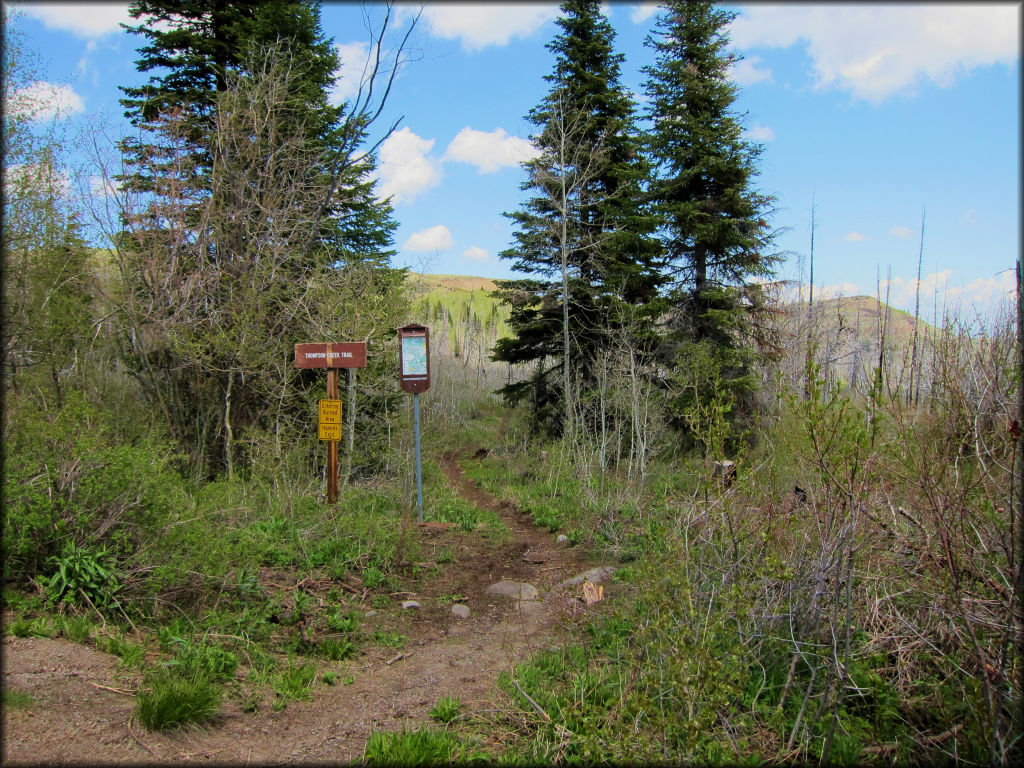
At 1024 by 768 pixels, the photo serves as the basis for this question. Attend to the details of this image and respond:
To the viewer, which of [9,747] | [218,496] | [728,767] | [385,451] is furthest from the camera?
[385,451]

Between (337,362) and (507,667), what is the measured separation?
528cm

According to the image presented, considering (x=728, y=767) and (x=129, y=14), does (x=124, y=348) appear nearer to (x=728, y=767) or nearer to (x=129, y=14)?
(x=129, y=14)

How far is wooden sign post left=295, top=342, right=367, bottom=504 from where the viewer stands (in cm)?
842

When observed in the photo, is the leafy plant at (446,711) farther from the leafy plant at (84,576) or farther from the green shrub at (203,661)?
the leafy plant at (84,576)

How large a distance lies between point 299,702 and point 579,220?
15.5m

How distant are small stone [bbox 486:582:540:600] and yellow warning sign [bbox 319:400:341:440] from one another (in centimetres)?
315

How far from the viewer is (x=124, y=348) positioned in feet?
36.8

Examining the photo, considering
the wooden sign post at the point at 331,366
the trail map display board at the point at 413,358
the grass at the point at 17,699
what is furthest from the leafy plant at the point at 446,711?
the trail map display board at the point at 413,358

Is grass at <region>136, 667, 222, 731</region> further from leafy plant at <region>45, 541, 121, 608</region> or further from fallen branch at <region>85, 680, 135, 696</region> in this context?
leafy plant at <region>45, 541, 121, 608</region>

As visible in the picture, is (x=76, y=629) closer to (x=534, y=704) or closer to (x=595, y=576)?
(x=534, y=704)

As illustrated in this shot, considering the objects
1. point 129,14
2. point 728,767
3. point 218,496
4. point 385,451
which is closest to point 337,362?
point 218,496

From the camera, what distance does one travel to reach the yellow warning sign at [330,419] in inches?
330

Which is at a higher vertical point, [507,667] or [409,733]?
[409,733]

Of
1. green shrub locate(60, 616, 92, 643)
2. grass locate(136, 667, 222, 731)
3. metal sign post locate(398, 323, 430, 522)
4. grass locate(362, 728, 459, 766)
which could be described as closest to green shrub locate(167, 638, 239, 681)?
grass locate(136, 667, 222, 731)
